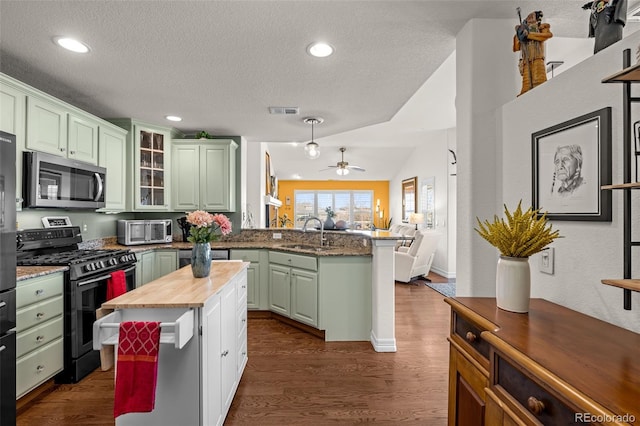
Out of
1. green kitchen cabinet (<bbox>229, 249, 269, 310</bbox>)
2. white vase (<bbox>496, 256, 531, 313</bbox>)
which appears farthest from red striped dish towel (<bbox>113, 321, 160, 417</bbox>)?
green kitchen cabinet (<bbox>229, 249, 269, 310</bbox>)

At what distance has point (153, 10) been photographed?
1727 mm

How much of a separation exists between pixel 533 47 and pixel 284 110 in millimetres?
2389

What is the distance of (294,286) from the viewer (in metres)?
3.43

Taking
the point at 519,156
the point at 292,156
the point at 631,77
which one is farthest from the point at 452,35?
the point at 292,156

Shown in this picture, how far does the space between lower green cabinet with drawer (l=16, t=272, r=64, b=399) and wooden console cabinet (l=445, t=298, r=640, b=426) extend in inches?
104

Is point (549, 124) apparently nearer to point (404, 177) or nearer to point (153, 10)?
point (153, 10)

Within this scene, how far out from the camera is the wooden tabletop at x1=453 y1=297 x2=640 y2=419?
2.23 feet

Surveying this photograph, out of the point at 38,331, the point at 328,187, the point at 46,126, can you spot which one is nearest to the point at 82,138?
the point at 46,126

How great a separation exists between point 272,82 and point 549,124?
2.10 m

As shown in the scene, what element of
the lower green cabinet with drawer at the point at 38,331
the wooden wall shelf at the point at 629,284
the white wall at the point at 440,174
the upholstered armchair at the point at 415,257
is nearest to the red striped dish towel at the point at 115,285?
the lower green cabinet with drawer at the point at 38,331

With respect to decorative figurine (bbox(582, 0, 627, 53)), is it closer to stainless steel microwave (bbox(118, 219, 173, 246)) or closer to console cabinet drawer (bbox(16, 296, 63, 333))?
console cabinet drawer (bbox(16, 296, 63, 333))

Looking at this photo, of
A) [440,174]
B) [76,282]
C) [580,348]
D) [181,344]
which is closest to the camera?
[580,348]

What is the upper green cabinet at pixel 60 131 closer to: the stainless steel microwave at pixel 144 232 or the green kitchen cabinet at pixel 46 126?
the green kitchen cabinet at pixel 46 126

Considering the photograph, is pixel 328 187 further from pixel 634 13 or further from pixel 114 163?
pixel 634 13
